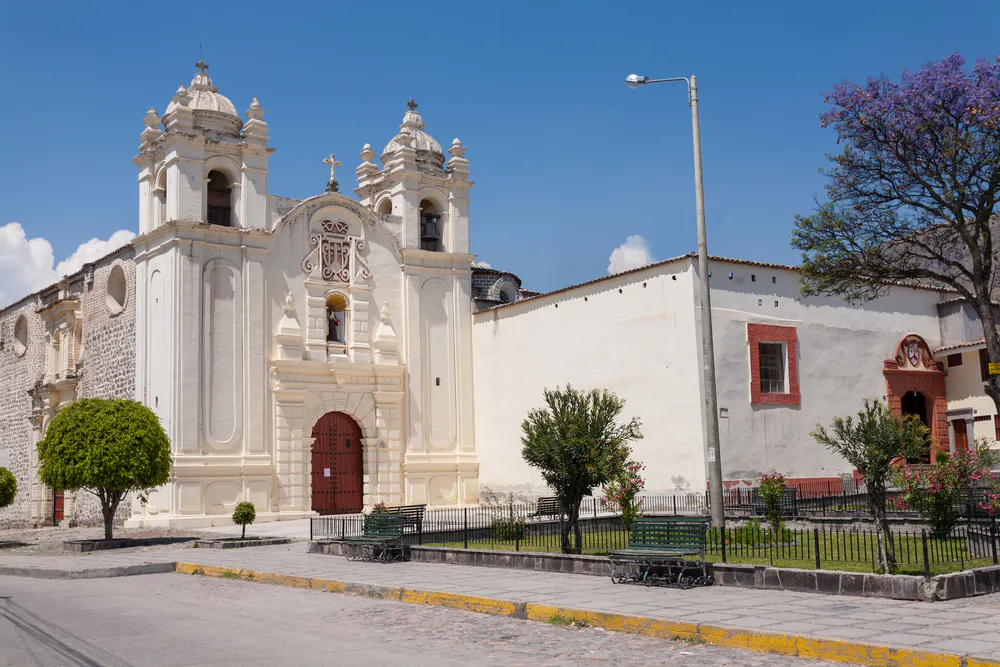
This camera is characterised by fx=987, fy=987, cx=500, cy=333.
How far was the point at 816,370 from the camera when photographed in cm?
2714

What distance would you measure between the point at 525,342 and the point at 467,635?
20.8 m

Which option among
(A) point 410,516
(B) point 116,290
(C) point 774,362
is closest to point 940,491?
(A) point 410,516

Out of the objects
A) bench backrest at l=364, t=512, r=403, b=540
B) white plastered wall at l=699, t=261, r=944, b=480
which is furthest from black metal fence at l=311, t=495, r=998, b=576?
white plastered wall at l=699, t=261, r=944, b=480

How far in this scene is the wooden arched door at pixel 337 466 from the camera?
29.4m

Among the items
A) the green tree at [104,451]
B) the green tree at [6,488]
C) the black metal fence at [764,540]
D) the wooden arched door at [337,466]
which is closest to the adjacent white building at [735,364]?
the black metal fence at [764,540]

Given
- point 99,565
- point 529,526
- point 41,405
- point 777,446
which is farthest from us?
point 41,405

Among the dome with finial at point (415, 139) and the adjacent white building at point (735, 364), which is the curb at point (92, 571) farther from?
the dome with finial at point (415, 139)

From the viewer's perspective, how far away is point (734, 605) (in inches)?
399

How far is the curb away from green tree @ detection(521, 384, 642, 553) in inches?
263

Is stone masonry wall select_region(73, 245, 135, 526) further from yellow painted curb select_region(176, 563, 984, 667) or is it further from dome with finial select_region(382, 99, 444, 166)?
yellow painted curb select_region(176, 563, 984, 667)

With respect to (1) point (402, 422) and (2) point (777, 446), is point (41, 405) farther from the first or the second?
(2) point (777, 446)

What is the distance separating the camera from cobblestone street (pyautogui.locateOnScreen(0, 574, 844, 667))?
26.8 feet

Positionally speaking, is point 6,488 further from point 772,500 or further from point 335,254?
point 772,500

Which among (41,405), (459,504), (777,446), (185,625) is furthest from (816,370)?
(41,405)
